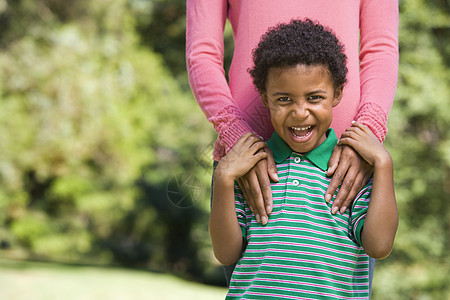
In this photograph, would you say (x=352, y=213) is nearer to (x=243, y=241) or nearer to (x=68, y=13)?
(x=243, y=241)

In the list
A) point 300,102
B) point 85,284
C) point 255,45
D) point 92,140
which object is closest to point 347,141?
point 300,102

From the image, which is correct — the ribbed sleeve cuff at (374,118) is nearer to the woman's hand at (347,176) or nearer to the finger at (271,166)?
the woman's hand at (347,176)

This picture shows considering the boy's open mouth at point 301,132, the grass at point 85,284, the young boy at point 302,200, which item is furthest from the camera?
the grass at point 85,284

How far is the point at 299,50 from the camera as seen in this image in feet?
4.36

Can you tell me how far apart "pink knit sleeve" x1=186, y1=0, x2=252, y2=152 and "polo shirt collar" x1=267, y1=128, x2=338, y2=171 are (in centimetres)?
8

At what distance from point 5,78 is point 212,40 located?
32.9 ft

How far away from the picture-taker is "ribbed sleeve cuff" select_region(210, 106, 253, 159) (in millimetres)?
1421

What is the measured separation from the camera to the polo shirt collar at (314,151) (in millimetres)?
1384

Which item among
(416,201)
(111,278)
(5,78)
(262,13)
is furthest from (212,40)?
(5,78)

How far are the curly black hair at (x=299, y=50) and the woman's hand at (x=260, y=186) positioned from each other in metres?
0.21

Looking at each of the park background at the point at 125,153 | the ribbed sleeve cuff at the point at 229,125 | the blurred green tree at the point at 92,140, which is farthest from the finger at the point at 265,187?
the blurred green tree at the point at 92,140

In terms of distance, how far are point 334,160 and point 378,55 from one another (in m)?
0.40

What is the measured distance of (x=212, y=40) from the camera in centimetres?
155

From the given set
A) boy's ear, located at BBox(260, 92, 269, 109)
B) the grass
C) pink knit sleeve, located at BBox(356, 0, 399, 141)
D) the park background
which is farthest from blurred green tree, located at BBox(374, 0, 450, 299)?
boy's ear, located at BBox(260, 92, 269, 109)
